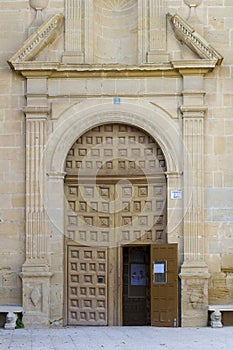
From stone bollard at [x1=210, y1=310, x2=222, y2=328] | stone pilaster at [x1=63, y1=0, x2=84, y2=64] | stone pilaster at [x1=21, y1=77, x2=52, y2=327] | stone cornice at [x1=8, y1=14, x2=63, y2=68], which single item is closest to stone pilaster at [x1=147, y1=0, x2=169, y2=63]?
stone pilaster at [x1=63, y1=0, x2=84, y2=64]

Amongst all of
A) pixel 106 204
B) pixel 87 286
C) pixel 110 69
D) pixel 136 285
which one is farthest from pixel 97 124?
pixel 136 285

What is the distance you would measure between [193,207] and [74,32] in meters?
3.76

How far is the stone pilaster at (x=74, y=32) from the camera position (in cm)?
1384

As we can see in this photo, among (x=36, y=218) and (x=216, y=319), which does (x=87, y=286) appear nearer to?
(x=36, y=218)

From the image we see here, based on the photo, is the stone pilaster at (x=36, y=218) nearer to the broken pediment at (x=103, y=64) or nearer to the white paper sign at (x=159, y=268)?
the broken pediment at (x=103, y=64)

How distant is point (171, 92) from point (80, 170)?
2.14 m

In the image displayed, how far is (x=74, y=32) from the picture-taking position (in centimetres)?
1390

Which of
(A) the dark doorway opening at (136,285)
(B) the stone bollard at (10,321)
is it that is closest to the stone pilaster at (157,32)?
(A) the dark doorway opening at (136,285)

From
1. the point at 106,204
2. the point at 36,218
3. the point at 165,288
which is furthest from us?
the point at 106,204

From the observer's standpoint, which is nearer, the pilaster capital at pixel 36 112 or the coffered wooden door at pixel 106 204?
the pilaster capital at pixel 36 112

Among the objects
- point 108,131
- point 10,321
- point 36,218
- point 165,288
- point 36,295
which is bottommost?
point 10,321

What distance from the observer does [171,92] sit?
13.8 metres

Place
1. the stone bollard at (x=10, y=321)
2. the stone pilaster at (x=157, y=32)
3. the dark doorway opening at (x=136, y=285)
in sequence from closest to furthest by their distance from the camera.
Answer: the stone bollard at (x=10, y=321)
the stone pilaster at (x=157, y=32)
the dark doorway opening at (x=136, y=285)

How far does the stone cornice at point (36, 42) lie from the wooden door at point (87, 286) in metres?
3.45
